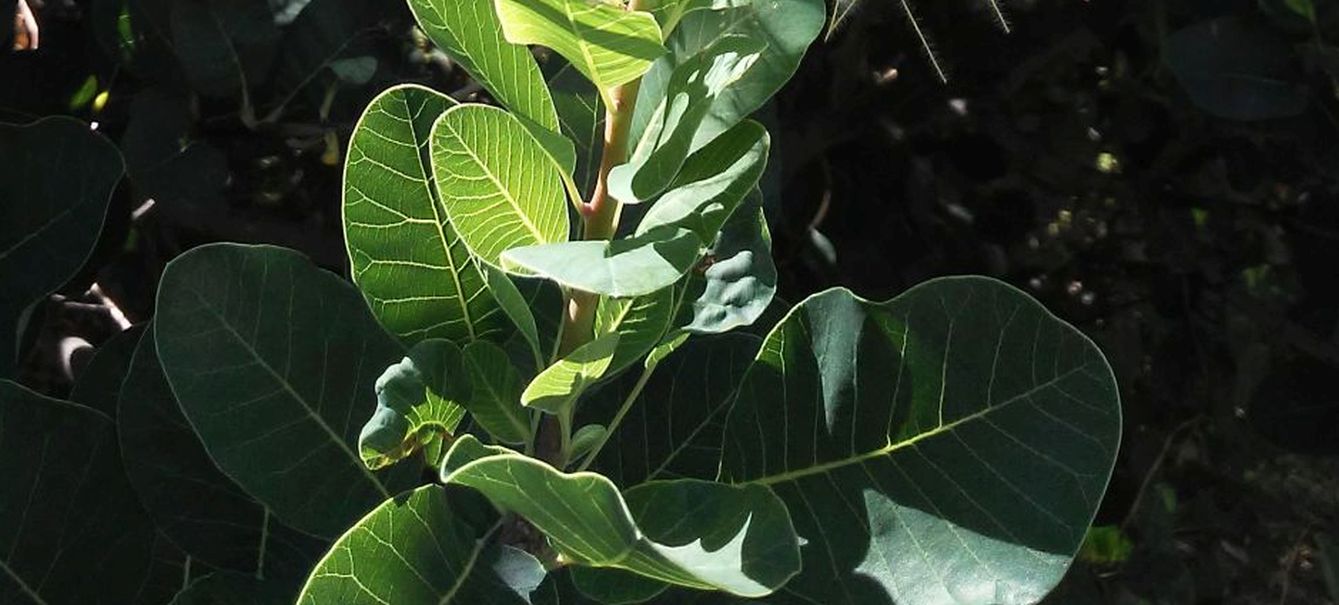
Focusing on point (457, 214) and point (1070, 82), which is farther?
point (1070, 82)

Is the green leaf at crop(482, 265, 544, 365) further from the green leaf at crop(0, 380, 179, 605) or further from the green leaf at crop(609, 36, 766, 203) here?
the green leaf at crop(0, 380, 179, 605)

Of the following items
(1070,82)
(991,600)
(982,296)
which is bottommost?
(1070,82)

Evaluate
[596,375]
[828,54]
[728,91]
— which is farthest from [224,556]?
[828,54]

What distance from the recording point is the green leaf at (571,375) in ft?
2.10

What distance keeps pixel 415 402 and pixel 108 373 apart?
0.34m

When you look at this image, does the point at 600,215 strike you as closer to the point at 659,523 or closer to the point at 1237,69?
the point at 659,523

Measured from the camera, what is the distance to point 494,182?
0.64 m

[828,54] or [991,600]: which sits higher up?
[991,600]

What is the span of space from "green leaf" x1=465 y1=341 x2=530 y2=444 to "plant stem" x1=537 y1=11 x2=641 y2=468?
0.08ft

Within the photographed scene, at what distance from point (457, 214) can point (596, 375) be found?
9cm

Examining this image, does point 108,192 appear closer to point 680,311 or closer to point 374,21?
point 374,21

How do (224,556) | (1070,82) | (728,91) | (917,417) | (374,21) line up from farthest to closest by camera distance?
(1070,82) < (374,21) < (224,556) < (917,417) < (728,91)

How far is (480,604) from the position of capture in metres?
0.69

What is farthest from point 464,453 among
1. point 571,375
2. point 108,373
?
point 108,373
